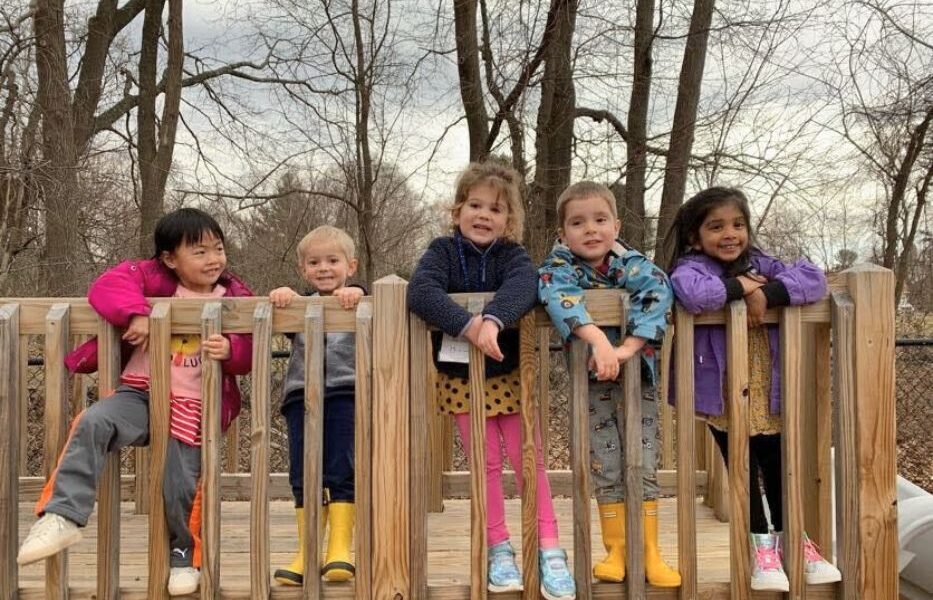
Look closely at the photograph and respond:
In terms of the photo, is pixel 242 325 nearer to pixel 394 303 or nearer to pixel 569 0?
pixel 394 303

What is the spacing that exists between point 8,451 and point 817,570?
116 inches


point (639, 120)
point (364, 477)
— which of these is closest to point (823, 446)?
point (364, 477)

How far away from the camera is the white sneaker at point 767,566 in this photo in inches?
105

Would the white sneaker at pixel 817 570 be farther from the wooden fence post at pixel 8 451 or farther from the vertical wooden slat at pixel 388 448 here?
the wooden fence post at pixel 8 451

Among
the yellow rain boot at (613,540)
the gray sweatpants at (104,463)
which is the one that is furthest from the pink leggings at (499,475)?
the gray sweatpants at (104,463)

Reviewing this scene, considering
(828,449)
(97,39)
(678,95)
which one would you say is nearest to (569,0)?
(678,95)

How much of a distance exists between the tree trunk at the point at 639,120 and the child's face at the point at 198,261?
5.44 metres

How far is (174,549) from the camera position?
2.74 metres

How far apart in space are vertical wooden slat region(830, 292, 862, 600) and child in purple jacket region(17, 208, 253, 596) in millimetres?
2164

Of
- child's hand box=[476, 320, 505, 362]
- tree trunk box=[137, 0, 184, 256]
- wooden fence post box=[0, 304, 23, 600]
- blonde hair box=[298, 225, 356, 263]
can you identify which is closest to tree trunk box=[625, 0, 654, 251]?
blonde hair box=[298, 225, 356, 263]

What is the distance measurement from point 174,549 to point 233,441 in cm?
158

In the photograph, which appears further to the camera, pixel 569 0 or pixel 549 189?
pixel 549 189

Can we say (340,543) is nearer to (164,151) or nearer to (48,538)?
(48,538)

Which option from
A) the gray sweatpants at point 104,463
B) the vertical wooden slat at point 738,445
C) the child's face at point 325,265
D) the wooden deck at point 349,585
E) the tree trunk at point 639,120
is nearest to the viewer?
the gray sweatpants at point 104,463
